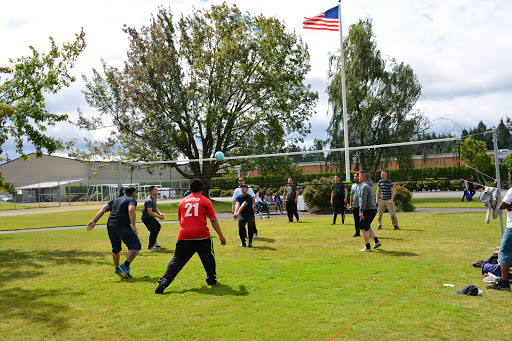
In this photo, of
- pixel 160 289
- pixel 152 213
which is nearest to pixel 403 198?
pixel 152 213

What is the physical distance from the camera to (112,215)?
8133 mm

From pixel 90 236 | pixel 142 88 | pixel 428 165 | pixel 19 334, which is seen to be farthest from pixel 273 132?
pixel 19 334

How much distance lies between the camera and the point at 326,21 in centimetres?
2533

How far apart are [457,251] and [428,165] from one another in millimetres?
14842

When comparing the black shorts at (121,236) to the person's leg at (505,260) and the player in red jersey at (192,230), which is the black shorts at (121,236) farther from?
the person's leg at (505,260)

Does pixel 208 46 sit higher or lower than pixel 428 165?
higher

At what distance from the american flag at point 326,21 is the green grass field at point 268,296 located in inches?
675

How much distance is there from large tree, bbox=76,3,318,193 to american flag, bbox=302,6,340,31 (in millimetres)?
9329

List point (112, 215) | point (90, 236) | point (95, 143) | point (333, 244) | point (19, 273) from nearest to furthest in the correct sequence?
point (112, 215)
point (19, 273)
point (333, 244)
point (90, 236)
point (95, 143)

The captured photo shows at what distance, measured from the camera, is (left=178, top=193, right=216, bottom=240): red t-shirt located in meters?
6.97

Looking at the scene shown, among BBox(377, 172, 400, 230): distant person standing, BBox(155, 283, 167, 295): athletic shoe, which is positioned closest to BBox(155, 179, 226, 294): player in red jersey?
BBox(155, 283, 167, 295): athletic shoe

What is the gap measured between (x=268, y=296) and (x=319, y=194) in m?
17.0

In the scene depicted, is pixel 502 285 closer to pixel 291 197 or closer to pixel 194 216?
pixel 194 216

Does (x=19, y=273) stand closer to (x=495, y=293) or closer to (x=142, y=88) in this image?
(x=495, y=293)
